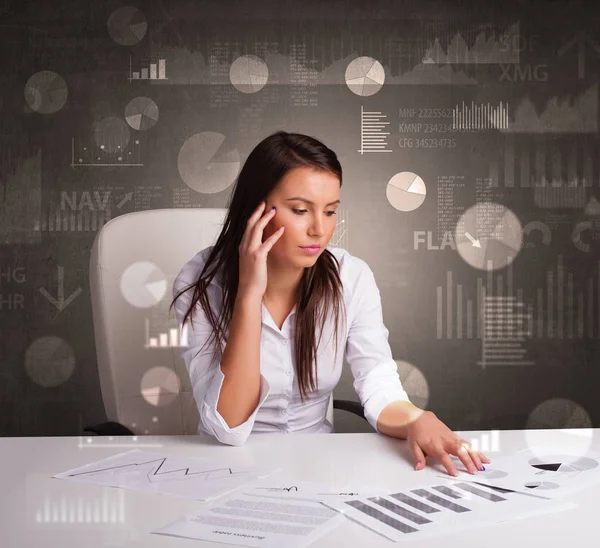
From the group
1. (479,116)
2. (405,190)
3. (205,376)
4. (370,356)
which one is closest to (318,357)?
(370,356)

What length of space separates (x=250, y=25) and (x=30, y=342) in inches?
68.0

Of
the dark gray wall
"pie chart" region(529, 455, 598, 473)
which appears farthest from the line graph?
the dark gray wall

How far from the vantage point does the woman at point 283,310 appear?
140 centimetres

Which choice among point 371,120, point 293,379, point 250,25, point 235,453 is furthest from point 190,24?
point 235,453

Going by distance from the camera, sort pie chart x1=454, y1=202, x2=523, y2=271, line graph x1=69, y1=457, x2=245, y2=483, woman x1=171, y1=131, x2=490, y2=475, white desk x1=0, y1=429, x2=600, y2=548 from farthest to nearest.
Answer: pie chart x1=454, y1=202, x2=523, y2=271 < woman x1=171, y1=131, x2=490, y2=475 < line graph x1=69, y1=457, x2=245, y2=483 < white desk x1=0, y1=429, x2=600, y2=548

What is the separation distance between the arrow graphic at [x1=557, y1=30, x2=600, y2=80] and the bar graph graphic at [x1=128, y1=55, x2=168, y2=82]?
179 cm

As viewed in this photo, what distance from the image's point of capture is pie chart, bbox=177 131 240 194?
3.06m

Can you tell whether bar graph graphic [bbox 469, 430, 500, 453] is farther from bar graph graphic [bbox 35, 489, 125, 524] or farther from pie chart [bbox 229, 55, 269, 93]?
pie chart [bbox 229, 55, 269, 93]

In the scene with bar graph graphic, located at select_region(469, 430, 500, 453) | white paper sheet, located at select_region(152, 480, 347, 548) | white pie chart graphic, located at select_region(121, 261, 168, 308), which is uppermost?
white pie chart graphic, located at select_region(121, 261, 168, 308)

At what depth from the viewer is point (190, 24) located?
304cm

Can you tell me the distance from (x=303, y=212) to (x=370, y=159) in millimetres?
1660

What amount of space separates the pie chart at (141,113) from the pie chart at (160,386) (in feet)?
5.01

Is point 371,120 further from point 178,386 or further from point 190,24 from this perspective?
point 178,386

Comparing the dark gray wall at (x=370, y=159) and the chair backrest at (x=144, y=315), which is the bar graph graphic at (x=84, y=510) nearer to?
the chair backrest at (x=144, y=315)
